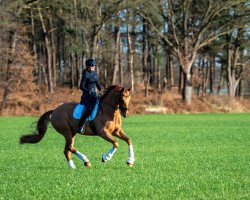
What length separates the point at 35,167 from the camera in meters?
15.2

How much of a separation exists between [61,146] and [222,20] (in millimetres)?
41773

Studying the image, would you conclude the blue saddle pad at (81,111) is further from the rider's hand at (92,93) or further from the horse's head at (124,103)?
the horse's head at (124,103)

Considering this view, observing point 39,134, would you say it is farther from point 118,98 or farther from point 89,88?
point 118,98

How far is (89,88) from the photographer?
49.8 ft

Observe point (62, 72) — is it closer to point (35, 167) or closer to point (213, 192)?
point (35, 167)

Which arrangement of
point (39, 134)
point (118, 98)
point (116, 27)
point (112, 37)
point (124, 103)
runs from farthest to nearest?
point (112, 37) → point (116, 27) → point (39, 134) → point (118, 98) → point (124, 103)

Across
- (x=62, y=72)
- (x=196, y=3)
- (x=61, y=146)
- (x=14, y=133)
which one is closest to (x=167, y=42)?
(x=196, y=3)

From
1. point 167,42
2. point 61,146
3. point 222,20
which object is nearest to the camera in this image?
point 61,146

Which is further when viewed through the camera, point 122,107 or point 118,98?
point 118,98

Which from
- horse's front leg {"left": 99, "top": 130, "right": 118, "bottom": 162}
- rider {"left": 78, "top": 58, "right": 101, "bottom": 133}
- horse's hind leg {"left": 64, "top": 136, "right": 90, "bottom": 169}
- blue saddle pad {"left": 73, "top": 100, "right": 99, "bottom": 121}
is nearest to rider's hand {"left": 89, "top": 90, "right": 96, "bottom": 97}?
rider {"left": 78, "top": 58, "right": 101, "bottom": 133}

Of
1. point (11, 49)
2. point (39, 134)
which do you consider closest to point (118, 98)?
point (39, 134)

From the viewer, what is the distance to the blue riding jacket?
1507cm

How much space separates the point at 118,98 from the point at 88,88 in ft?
2.79

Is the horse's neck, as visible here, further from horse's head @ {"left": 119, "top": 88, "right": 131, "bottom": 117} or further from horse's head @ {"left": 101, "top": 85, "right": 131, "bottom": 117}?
horse's head @ {"left": 119, "top": 88, "right": 131, "bottom": 117}
